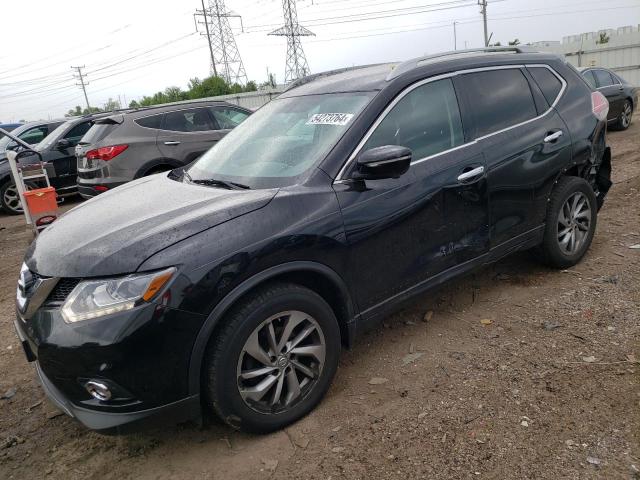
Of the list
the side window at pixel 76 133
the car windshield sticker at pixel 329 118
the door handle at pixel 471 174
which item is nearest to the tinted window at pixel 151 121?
the side window at pixel 76 133

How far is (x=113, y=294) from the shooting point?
2223mm

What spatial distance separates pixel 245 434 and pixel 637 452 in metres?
1.86

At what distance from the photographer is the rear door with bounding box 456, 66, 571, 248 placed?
3.53 meters

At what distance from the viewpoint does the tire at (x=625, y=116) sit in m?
12.2

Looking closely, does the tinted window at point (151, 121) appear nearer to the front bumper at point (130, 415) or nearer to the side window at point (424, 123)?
the side window at point (424, 123)

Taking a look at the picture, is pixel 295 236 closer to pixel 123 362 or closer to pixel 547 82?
pixel 123 362

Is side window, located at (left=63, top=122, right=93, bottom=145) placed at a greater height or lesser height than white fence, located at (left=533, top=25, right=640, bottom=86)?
greater

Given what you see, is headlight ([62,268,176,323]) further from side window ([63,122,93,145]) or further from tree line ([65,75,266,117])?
tree line ([65,75,266,117])

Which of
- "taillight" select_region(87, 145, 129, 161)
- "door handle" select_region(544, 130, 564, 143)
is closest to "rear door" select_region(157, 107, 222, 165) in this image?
"taillight" select_region(87, 145, 129, 161)

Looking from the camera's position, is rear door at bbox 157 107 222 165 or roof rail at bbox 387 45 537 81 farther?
rear door at bbox 157 107 222 165

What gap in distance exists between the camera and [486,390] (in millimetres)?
2846

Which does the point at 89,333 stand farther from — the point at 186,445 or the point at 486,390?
the point at 486,390

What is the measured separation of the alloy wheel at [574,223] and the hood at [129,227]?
263cm

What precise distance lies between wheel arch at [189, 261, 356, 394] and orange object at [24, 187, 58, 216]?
18.8 ft
